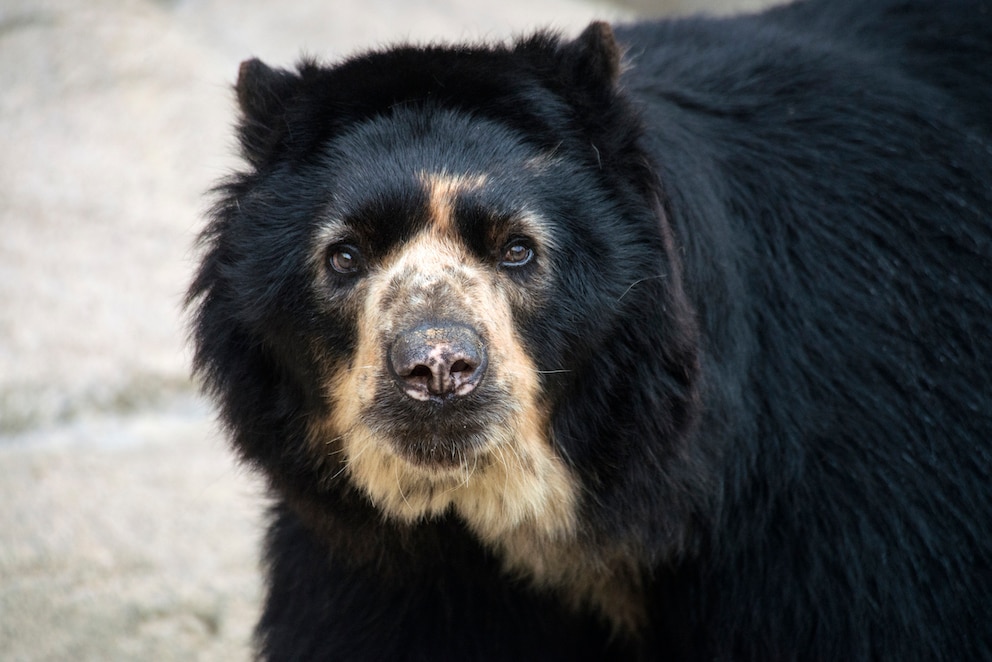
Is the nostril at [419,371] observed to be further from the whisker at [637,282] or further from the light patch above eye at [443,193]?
the whisker at [637,282]

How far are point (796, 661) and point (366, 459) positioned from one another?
1668 mm

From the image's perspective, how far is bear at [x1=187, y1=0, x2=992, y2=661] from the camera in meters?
4.25

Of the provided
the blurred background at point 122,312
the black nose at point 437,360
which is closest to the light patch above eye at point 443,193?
the black nose at point 437,360

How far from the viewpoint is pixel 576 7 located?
43.3 feet

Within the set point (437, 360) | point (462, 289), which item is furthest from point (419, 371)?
point (462, 289)

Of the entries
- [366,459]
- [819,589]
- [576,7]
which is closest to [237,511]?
[366,459]

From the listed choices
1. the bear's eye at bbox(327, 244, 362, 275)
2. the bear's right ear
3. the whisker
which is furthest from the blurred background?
the whisker

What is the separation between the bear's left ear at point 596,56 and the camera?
4.35 m

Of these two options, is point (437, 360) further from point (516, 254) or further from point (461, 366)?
point (516, 254)

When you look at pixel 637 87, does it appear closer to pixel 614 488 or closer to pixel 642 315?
pixel 642 315

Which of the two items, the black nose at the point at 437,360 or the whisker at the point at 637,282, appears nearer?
the black nose at the point at 437,360

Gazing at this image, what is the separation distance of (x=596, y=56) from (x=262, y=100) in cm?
119

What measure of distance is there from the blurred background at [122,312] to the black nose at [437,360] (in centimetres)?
143

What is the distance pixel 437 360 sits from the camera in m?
3.86
